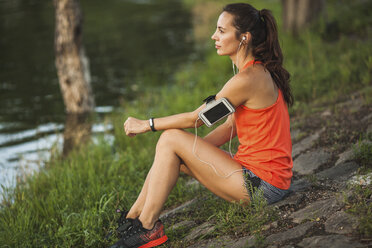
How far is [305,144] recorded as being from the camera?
15.0 feet

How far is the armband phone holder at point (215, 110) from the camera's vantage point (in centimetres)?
299

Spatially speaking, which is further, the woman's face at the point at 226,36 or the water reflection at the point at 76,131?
the water reflection at the point at 76,131

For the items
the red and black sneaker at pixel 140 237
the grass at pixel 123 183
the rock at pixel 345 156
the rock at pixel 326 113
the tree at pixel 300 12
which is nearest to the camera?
the red and black sneaker at pixel 140 237

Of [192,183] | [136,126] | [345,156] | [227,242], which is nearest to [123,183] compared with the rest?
[192,183]

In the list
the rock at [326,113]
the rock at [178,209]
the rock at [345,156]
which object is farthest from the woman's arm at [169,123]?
the rock at [326,113]

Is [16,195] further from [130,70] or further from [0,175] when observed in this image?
[130,70]

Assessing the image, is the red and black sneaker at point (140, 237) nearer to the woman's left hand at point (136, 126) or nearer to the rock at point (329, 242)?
the woman's left hand at point (136, 126)

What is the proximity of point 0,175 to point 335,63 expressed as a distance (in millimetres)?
4833

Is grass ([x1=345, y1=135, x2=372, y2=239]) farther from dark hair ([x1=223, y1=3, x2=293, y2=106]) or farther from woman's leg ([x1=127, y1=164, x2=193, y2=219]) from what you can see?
woman's leg ([x1=127, y1=164, x2=193, y2=219])

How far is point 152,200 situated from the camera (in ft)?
10.4

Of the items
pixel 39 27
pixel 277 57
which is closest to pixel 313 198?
pixel 277 57

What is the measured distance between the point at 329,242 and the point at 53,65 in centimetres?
1000

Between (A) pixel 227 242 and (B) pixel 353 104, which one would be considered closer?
(A) pixel 227 242

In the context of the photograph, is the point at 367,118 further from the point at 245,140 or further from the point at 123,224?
the point at 123,224
